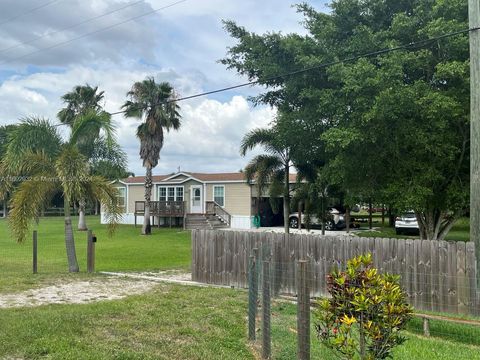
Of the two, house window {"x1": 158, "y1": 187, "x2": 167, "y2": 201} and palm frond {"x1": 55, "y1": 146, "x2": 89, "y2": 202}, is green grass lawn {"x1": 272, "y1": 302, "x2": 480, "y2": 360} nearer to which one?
palm frond {"x1": 55, "y1": 146, "x2": 89, "y2": 202}

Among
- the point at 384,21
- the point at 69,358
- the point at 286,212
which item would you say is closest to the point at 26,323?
the point at 69,358

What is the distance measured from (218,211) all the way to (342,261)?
27.2 metres

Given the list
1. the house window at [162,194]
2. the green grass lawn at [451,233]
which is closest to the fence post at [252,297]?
the green grass lawn at [451,233]

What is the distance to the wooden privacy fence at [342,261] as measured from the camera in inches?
348

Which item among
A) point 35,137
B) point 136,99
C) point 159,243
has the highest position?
point 136,99

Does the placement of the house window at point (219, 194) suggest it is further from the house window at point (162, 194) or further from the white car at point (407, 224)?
the white car at point (407, 224)

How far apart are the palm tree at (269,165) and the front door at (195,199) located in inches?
479

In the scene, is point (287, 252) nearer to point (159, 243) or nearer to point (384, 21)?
point (384, 21)

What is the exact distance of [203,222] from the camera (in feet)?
118

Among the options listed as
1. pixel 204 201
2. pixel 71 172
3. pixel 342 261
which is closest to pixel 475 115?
pixel 342 261

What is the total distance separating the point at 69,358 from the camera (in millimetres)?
5508

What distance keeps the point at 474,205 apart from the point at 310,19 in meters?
13.9

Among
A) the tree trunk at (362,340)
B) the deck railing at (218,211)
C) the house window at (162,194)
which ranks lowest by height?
the tree trunk at (362,340)

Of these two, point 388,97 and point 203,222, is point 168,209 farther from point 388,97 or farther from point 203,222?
point 388,97
